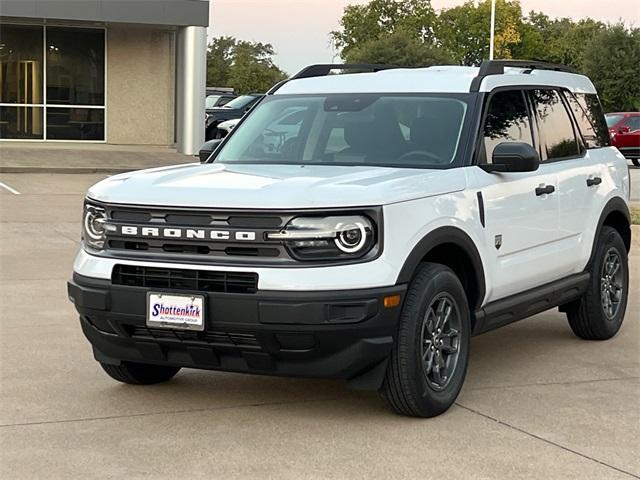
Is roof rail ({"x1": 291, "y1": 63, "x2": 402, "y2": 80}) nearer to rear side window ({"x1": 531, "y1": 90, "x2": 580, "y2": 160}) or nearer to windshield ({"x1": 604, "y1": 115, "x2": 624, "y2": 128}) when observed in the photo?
rear side window ({"x1": 531, "y1": 90, "x2": 580, "y2": 160})

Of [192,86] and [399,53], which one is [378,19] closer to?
[399,53]

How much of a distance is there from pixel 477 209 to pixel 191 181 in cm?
164

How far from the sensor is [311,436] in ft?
17.5

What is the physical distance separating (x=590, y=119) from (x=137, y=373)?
396cm

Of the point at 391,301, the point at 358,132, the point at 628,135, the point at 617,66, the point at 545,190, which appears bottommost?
the point at 391,301

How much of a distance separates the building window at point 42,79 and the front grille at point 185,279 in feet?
75.7

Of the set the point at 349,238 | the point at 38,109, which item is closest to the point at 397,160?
the point at 349,238

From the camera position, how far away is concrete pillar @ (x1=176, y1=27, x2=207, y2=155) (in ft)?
87.8

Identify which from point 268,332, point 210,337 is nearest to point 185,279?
point 210,337

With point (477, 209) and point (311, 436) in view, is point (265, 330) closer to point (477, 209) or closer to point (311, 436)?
point (311, 436)

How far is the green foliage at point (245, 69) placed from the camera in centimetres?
10856

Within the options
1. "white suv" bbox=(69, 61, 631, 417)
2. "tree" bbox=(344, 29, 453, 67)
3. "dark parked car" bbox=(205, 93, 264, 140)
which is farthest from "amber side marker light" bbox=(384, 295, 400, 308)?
"tree" bbox=(344, 29, 453, 67)

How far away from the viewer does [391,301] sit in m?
5.25

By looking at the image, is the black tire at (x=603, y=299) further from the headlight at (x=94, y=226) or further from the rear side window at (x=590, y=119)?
the headlight at (x=94, y=226)
